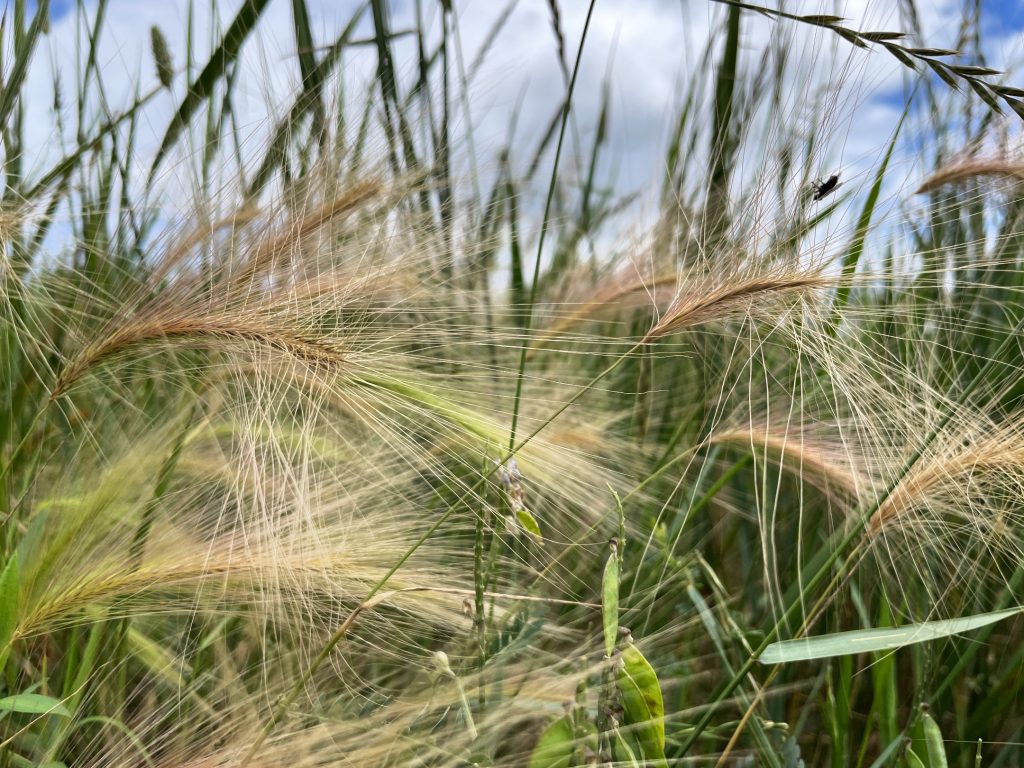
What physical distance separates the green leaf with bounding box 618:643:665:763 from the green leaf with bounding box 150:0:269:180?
768 mm

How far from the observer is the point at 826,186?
0.80 metres

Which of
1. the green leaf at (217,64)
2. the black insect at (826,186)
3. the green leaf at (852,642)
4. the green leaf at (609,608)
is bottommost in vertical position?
the green leaf at (852,642)

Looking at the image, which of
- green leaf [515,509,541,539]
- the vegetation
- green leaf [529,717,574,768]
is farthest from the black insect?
green leaf [529,717,574,768]

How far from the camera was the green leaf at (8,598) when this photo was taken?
2.07 feet

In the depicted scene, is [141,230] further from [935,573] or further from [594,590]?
[935,573]

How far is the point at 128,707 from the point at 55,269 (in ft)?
1.63

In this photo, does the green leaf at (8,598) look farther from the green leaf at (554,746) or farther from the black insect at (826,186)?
the black insect at (826,186)

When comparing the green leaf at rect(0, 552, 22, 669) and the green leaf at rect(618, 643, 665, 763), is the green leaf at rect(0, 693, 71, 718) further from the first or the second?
the green leaf at rect(618, 643, 665, 763)

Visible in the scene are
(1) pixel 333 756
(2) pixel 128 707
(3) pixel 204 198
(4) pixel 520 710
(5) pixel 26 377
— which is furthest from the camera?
(5) pixel 26 377

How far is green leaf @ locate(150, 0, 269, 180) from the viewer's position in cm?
102

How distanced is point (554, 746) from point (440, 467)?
25cm

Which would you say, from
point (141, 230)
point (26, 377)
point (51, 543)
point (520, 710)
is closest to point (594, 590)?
point (520, 710)


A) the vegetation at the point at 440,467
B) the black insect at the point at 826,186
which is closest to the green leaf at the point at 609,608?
the vegetation at the point at 440,467

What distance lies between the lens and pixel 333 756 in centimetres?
62
